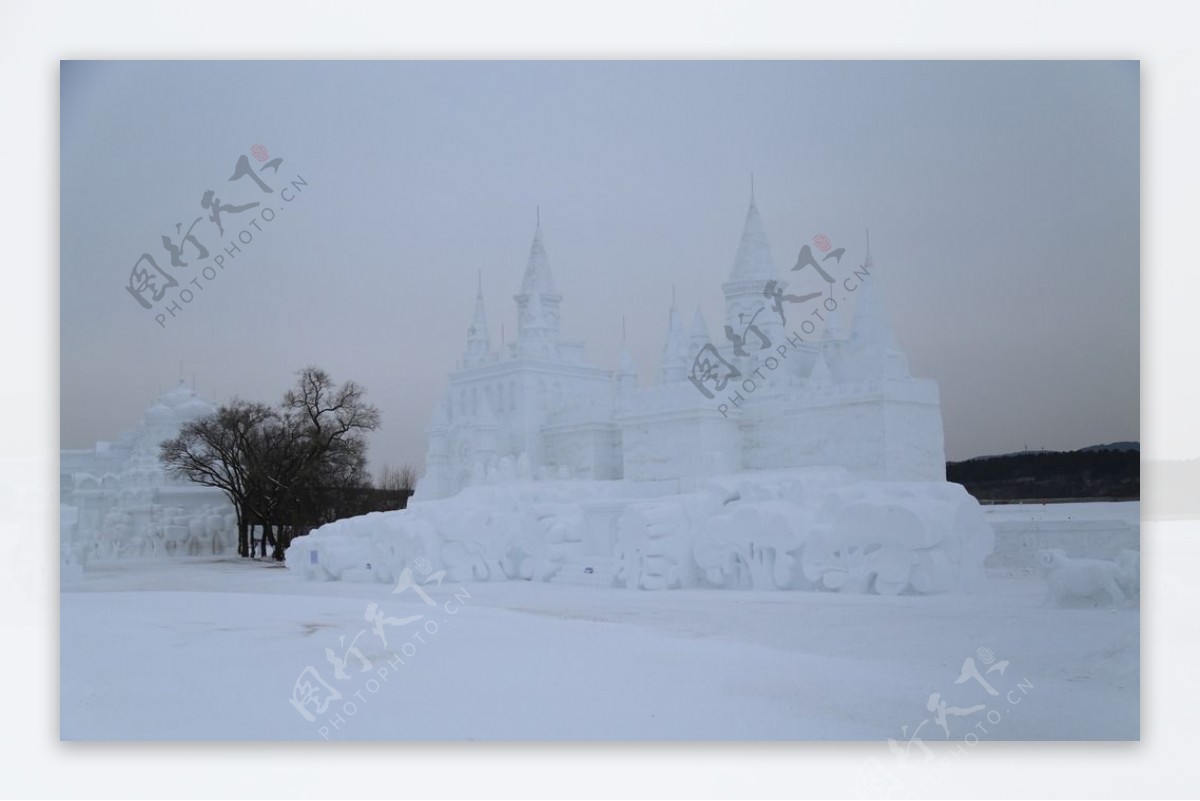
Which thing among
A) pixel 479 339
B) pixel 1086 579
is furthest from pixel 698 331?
pixel 1086 579

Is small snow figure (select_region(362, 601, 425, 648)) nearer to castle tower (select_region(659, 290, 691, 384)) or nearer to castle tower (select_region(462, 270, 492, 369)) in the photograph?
castle tower (select_region(462, 270, 492, 369))

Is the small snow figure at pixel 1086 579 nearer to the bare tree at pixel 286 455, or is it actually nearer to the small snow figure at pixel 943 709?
the small snow figure at pixel 943 709

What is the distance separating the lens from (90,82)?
6.67m

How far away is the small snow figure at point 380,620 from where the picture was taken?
23.3ft

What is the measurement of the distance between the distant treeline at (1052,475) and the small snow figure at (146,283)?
569 centimetres

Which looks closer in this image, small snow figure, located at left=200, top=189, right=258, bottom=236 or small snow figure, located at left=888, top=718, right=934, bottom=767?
small snow figure, located at left=888, top=718, right=934, bottom=767

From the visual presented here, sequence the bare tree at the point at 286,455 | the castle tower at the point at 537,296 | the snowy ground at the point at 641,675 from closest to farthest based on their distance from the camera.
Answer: the snowy ground at the point at 641,675 → the castle tower at the point at 537,296 → the bare tree at the point at 286,455

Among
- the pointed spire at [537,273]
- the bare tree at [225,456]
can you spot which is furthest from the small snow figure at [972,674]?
the bare tree at [225,456]

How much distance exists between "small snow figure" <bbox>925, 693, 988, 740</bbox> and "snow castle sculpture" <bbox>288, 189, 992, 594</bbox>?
118cm

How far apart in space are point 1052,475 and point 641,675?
10.8 ft

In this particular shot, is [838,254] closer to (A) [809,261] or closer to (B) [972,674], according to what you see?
(A) [809,261]

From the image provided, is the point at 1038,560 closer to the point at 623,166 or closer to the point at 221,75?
the point at 623,166

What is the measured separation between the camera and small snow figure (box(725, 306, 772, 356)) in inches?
363

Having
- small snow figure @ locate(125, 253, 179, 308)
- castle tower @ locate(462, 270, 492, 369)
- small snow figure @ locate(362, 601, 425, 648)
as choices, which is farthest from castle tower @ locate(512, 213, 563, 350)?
small snow figure @ locate(362, 601, 425, 648)
